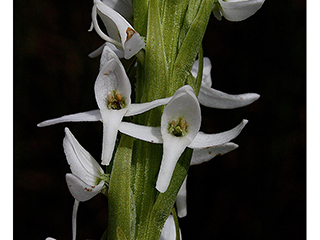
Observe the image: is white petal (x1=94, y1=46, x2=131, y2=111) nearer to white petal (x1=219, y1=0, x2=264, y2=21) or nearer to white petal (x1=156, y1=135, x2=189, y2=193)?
white petal (x1=156, y1=135, x2=189, y2=193)

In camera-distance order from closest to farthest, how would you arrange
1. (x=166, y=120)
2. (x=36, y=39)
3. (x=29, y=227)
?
(x=166, y=120) → (x=29, y=227) → (x=36, y=39)

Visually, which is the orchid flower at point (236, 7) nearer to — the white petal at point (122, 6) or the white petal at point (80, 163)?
the white petal at point (122, 6)

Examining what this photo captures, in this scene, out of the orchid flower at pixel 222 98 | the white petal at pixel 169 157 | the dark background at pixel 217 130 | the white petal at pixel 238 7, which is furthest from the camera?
the dark background at pixel 217 130

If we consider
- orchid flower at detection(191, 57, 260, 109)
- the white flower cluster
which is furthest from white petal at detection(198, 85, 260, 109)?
the white flower cluster

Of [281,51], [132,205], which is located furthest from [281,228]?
[132,205]

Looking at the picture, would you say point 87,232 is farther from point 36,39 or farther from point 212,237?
point 36,39

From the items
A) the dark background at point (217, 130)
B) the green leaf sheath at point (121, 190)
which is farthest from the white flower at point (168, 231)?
the dark background at point (217, 130)

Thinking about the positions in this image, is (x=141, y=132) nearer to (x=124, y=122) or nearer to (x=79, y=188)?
(x=124, y=122)
